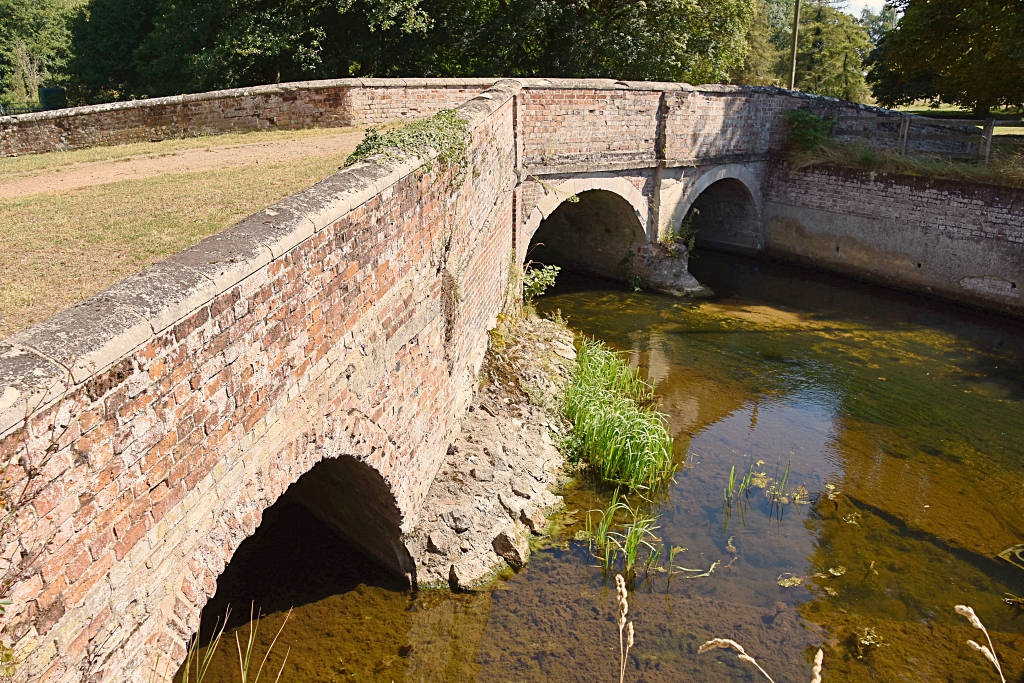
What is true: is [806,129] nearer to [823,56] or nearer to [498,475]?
[498,475]

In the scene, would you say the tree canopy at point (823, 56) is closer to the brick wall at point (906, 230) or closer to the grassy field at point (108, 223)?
the brick wall at point (906, 230)

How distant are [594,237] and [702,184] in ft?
8.24

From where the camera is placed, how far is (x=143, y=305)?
2.91m

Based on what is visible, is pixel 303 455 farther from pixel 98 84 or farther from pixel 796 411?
pixel 98 84

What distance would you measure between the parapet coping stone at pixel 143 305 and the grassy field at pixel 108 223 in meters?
1.24

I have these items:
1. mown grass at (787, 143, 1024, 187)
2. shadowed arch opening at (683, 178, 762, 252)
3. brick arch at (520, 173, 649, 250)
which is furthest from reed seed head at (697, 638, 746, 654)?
shadowed arch opening at (683, 178, 762, 252)

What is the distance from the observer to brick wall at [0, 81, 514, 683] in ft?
8.36

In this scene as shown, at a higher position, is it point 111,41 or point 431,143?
point 111,41

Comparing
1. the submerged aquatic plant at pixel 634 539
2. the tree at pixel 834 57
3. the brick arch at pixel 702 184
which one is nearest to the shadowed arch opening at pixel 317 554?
the submerged aquatic plant at pixel 634 539

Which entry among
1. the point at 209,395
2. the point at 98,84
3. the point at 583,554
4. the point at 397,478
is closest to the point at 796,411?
the point at 583,554

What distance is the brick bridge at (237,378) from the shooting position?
257cm

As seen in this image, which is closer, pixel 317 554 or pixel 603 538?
pixel 317 554

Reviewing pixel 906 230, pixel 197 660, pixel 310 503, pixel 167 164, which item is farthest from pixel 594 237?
pixel 197 660

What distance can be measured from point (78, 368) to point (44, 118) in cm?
1121
